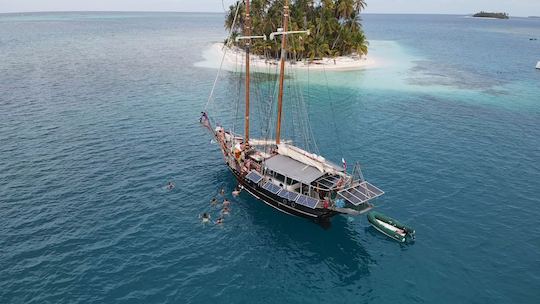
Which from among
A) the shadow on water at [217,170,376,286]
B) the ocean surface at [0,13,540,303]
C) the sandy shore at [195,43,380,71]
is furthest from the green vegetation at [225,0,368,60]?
the shadow on water at [217,170,376,286]

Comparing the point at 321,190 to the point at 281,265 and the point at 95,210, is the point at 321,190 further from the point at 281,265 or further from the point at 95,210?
the point at 95,210

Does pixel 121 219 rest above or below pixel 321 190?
below

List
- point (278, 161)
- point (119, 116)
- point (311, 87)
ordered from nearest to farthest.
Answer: point (278, 161)
point (119, 116)
point (311, 87)

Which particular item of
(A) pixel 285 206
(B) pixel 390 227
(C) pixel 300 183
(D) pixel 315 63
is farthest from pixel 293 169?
(D) pixel 315 63

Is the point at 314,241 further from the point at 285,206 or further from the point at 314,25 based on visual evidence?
the point at 314,25

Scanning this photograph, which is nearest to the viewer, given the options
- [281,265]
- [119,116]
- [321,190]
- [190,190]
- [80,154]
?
[281,265]

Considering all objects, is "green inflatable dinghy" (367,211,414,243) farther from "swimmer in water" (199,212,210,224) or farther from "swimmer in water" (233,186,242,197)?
"swimmer in water" (199,212,210,224)

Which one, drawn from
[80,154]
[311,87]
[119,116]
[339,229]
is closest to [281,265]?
[339,229]
